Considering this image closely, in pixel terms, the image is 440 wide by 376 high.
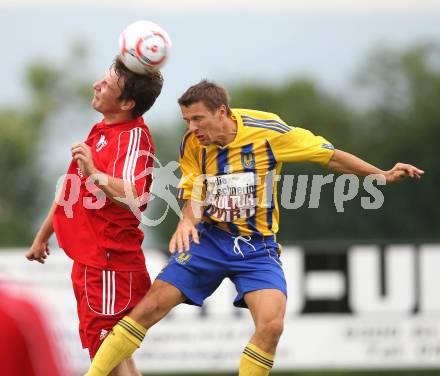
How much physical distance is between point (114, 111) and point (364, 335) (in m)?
5.47

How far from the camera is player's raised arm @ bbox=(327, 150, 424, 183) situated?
5.45 m

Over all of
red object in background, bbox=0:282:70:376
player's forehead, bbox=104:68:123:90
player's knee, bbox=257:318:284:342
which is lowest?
red object in background, bbox=0:282:70:376

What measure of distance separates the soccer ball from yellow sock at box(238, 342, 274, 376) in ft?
5.20

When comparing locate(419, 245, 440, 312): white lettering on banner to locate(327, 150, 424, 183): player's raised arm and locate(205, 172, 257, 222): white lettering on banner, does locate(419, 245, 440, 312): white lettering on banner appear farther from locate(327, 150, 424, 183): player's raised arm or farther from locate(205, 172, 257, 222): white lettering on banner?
locate(205, 172, 257, 222): white lettering on banner

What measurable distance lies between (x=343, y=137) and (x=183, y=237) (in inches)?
653

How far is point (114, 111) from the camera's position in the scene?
5.51m

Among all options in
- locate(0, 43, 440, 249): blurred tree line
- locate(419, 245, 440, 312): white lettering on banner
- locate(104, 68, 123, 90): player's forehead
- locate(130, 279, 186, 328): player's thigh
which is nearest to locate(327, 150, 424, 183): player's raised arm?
locate(130, 279, 186, 328): player's thigh

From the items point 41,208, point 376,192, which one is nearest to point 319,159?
point 376,192

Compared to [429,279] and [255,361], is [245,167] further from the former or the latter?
[429,279]

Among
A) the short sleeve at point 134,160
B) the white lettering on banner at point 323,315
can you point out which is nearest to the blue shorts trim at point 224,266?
the short sleeve at point 134,160

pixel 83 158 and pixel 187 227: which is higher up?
pixel 83 158

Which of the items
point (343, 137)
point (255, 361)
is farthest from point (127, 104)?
point (343, 137)

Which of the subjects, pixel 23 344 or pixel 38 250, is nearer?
pixel 23 344

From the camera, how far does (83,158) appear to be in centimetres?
511
